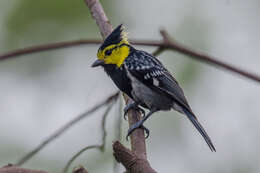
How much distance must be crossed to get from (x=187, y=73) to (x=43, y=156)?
2.46 m

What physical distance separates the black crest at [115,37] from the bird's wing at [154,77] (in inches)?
13.9

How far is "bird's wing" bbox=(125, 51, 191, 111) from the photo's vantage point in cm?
463

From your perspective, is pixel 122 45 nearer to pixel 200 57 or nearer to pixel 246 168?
pixel 200 57

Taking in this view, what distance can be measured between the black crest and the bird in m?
0.03

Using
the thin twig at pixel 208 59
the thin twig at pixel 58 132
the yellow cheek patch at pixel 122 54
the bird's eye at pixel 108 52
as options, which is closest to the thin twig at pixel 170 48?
the thin twig at pixel 208 59

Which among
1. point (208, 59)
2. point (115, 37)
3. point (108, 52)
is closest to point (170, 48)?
point (208, 59)

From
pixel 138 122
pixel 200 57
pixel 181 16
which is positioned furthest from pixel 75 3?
pixel 200 57

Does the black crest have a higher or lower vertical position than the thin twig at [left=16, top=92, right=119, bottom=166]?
higher

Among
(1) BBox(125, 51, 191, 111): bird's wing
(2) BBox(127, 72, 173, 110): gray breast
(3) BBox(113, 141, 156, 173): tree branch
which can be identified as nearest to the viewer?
Result: (3) BBox(113, 141, 156, 173): tree branch

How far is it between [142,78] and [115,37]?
0.58 meters

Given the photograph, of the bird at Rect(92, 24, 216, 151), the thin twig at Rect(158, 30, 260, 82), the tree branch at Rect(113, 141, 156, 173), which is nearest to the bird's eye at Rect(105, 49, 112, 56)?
the bird at Rect(92, 24, 216, 151)

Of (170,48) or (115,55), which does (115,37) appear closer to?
(115,55)

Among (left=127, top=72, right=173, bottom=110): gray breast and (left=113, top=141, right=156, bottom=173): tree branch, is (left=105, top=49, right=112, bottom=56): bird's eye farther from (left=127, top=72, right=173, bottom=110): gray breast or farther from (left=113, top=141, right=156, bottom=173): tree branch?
(left=113, top=141, right=156, bottom=173): tree branch

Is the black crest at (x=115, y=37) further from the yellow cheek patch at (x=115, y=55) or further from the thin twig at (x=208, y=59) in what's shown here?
the thin twig at (x=208, y=59)
